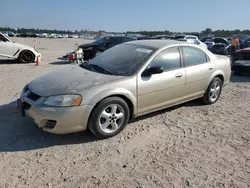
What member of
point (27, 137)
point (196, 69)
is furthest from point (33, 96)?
point (196, 69)

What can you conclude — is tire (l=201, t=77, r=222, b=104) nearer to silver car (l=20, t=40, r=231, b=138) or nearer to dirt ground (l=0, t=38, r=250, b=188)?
silver car (l=20, t=40, r=231, b=138)

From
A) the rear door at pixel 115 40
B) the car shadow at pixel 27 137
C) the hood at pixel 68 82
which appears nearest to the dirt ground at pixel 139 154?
the car shadow at pixel 27 137

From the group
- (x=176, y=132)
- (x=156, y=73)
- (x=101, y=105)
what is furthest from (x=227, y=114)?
(x=101, y=105)

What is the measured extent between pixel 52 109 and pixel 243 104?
4.37 metres

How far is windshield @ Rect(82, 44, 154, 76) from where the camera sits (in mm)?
3973

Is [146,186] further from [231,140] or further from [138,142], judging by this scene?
[231,140]

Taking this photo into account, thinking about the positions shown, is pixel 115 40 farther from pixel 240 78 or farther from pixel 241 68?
pixel 240 78

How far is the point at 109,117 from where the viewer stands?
3621 millimetres

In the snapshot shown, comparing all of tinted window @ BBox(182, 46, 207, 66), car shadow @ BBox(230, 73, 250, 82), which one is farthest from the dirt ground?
car shadow @ BBox(230, 73, 250, 82)

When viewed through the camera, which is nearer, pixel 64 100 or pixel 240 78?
pixel 64 100

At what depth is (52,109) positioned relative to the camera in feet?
10.7

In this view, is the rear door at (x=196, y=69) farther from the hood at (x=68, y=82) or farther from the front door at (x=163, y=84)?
the hood at (x=68, y=82)

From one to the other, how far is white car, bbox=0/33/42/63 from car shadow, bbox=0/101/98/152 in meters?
7.59

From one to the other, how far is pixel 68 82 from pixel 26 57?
868cm
